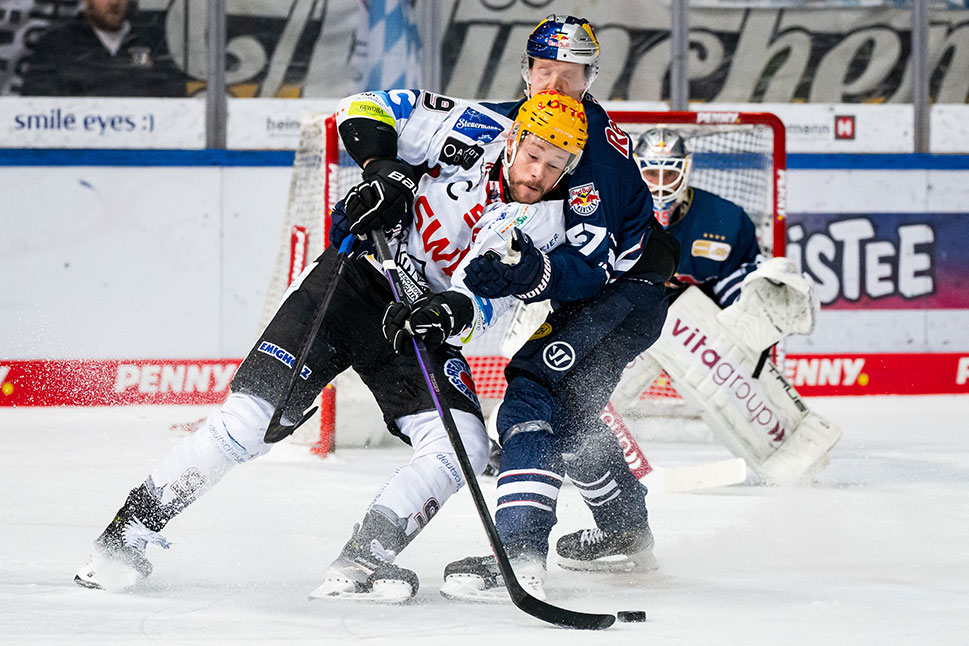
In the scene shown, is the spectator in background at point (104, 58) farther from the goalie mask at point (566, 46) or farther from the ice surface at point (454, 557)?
the goalie mask at point (566, 46)

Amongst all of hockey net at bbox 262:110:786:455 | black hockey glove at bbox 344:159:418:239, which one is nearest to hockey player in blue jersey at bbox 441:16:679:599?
black hockey glove at bbox 344:159:418:239

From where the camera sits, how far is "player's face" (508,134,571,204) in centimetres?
247

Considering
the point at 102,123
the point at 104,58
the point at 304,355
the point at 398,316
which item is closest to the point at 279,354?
the point at 304,355

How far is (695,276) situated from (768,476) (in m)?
0.66

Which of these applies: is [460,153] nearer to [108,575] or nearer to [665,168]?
[108,575]

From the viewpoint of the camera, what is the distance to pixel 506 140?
2605mm

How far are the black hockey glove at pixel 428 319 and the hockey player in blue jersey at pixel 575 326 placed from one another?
50mm

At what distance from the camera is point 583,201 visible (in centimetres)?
251

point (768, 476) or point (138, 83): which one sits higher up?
point (138, 83)

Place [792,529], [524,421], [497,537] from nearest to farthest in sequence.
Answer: [497,537], [524,421], [792,529]

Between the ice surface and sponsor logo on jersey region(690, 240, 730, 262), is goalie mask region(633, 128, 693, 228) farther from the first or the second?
the ice surface

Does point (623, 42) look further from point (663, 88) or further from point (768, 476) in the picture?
point (768, 476)

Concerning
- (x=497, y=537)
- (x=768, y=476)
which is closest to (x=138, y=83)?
(x=768, y=476)

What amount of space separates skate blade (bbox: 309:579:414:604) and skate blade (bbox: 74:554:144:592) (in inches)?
13.9
